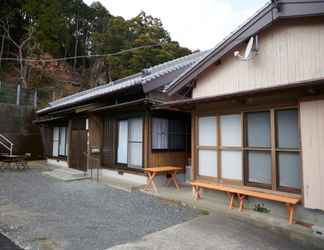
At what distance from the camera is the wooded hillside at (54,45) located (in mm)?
19281

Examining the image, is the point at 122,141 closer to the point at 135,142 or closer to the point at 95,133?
the point at 135,142

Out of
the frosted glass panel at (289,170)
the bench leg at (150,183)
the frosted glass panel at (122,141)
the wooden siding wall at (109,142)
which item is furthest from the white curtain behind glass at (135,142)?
the frosted glass panel at (289,170)

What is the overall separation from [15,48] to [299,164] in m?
24.7

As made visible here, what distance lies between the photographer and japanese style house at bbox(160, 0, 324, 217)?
4.18 metres

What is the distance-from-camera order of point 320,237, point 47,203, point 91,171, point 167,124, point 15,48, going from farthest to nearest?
point 15,48, point 91,171, point 167,124, point 47,203, point 320,237

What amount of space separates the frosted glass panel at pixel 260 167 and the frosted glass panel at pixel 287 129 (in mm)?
411

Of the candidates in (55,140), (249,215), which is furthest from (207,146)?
(55,140)

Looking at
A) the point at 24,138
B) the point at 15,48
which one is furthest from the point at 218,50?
the point at 15,48


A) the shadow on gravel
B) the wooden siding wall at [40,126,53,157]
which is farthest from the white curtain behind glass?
the wooden siding wall at [40,126,53,157]

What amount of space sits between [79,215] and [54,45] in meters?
20.1

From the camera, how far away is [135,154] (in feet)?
26.4

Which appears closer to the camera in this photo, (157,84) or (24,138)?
(157,84)

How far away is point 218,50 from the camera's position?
5785 millimetres

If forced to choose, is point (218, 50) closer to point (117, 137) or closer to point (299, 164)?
point (299, 164)
